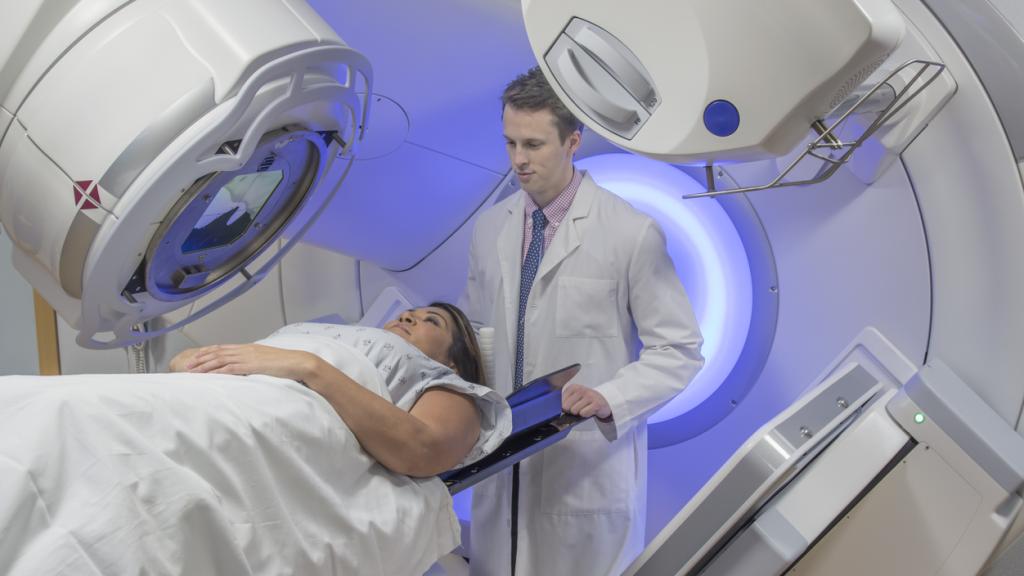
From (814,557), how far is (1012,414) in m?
0.41

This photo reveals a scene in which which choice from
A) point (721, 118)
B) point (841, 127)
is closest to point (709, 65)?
point (721, 118)

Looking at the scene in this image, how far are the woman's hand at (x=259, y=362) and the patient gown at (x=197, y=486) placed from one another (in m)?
0.03

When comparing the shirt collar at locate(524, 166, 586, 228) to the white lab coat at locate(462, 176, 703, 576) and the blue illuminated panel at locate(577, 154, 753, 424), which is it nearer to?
the white lab coat at locate(462, 176, 703, 576)

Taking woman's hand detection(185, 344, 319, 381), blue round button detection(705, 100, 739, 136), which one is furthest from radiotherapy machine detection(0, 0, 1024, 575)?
woman's hand detection(185, 344, 319, 381)

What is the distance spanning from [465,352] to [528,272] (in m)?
0.23

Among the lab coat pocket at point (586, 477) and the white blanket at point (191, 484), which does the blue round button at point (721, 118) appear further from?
the lab coat pocket at point (586, 477)

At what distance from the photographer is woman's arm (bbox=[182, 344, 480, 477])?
131 centimetres

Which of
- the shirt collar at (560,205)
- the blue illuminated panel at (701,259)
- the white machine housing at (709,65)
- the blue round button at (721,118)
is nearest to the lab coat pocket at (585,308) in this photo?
the shirt collar at (560,205)

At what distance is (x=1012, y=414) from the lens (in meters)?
1.53

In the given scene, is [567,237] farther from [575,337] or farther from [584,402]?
[584,402]

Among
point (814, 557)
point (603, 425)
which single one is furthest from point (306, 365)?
point (814, 557)

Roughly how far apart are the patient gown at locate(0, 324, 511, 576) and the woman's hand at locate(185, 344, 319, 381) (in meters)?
0.03

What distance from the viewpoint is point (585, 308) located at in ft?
6.10

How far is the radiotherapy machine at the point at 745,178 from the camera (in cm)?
125
